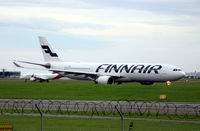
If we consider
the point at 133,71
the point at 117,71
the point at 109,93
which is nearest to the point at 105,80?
the point at 117,71

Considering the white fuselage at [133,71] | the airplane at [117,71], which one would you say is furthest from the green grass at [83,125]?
the airplane at [117,71]

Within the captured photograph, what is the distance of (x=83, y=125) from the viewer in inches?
1013

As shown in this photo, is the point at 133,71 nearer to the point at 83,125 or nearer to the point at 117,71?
the point at 117,71

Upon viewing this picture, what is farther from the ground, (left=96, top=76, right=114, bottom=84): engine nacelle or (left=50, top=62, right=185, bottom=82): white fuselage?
(left=50, top=62, right=185, bottom=82): white fuselage

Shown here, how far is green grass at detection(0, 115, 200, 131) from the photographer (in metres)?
24.2

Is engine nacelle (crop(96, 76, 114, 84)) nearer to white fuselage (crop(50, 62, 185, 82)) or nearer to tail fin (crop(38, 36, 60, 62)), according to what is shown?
white fuselage (crop(50, 62, 185, 82))

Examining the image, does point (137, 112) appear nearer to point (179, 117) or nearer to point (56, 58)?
point (179, 117)

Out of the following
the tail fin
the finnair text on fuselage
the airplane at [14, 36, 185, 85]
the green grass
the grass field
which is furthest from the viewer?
the tail fin

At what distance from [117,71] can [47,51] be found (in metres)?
21.1

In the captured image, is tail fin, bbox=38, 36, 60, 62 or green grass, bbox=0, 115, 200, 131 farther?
tail fin, bbox=38, 36, 60, 62

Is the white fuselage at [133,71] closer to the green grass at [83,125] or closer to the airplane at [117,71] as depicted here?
the airplane at [117,71]

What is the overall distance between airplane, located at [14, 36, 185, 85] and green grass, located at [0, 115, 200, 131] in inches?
1962

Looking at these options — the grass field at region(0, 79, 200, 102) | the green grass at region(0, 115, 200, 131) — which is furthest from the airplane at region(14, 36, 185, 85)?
the green grass at region(0, 115, 200, 131)

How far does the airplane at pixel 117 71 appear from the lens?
253 feet
